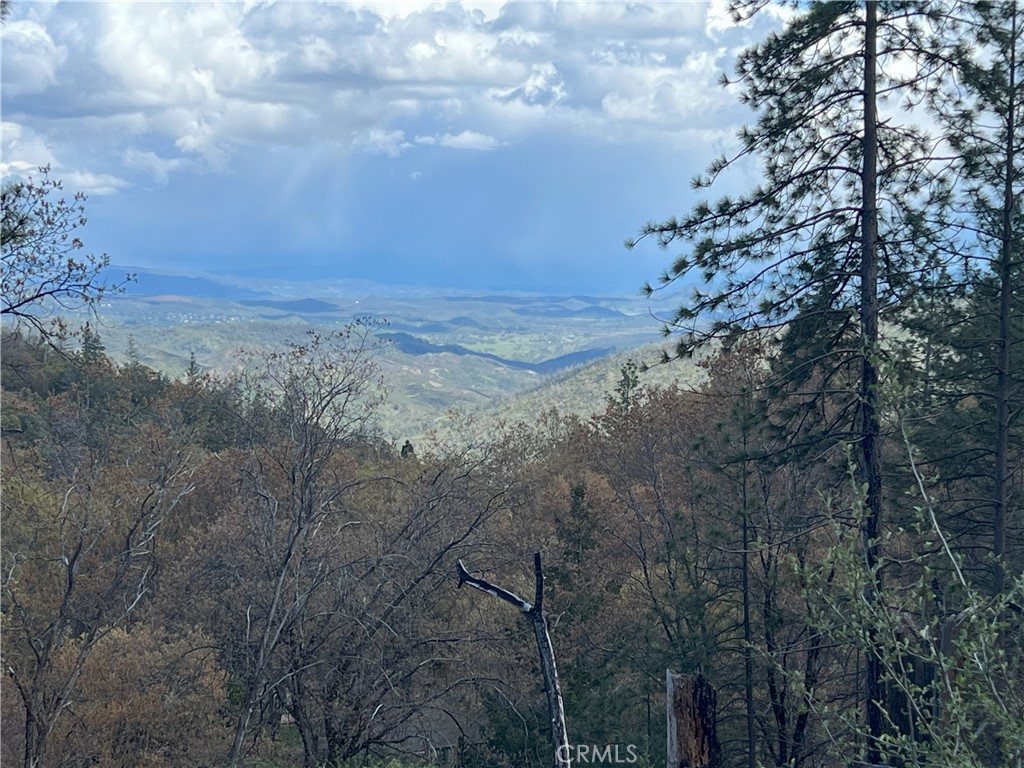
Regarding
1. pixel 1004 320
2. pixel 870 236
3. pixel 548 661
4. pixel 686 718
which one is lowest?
pixel 686 718

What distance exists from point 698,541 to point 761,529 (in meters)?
1.60

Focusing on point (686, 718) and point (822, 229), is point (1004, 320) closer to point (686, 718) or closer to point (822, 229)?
point (822, 229)

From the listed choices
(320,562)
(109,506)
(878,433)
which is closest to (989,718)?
(878,433)

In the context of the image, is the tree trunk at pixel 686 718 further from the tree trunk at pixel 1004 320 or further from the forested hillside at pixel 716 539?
the tree trunk at pixel 1004 320

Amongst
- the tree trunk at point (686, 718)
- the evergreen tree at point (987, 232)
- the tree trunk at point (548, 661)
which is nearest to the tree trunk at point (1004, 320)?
the evergreen tree at point (987, 232)

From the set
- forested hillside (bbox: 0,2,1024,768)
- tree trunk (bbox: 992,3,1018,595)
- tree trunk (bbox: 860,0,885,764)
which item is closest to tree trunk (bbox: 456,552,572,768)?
forested hillside (bbox: 0,2,1024,768)

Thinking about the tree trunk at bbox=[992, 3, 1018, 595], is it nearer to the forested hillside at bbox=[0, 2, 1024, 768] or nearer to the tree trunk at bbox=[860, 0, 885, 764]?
the forested hillside at bbox=[0, 2, 1024, 768]

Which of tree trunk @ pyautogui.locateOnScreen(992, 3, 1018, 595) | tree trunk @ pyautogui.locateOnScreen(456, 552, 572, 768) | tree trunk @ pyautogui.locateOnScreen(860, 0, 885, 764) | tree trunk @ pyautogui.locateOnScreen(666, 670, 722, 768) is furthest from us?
tree trunk @ pyautogui.locateOnScreen(992, 3, 1018, 595)

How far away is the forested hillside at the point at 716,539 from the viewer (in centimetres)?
704

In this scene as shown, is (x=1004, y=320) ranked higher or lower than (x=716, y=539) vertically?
higher

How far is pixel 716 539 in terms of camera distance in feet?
41.0

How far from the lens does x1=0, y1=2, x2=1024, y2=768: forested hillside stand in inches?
277

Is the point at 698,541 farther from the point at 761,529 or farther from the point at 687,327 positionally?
the point at 687,327

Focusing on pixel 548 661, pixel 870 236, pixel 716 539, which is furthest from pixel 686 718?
pixel 716 539
